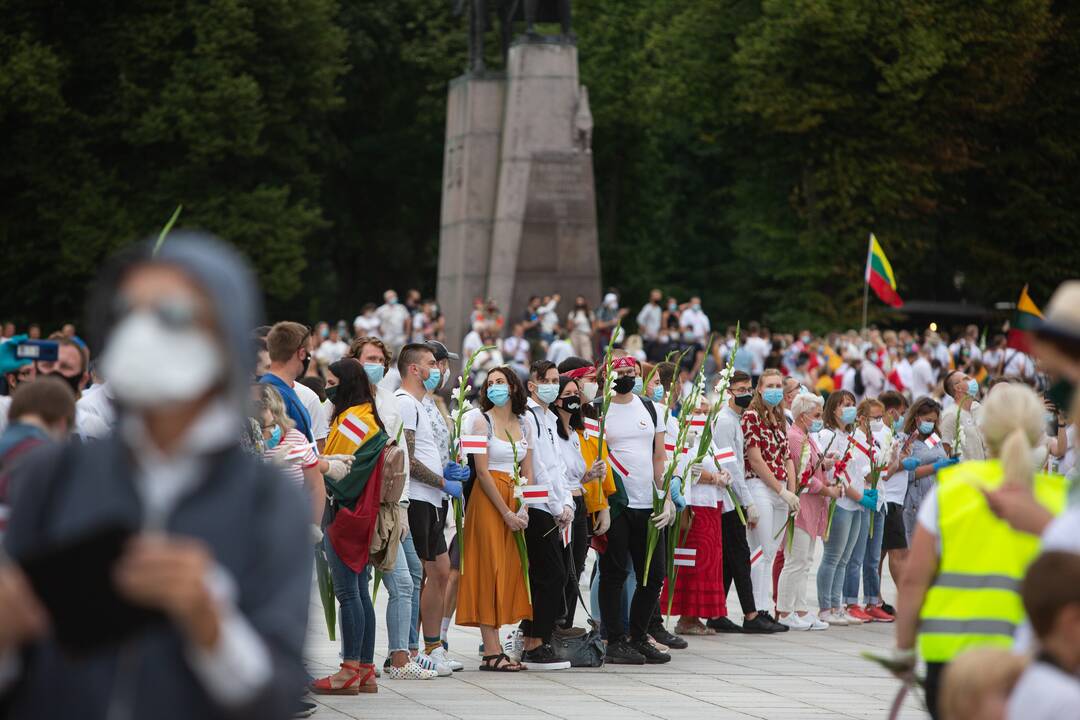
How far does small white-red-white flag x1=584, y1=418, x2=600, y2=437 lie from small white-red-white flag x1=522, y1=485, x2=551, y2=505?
94cm

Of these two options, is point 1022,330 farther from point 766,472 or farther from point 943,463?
point 943,463

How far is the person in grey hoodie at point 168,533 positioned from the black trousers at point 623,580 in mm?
9298

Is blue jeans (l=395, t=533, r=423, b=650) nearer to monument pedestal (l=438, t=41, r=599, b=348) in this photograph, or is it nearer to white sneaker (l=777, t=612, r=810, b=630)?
white sneaker (l=777, t=612, r=810, b=630)

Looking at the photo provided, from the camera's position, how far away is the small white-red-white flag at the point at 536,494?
1138 cm

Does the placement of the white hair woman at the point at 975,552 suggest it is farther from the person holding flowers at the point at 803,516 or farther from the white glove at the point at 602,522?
the person holding flowers at the point at 803,516

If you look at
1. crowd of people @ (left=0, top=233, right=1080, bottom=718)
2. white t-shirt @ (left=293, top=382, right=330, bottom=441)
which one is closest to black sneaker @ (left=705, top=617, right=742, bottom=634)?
crowd of people @ (left=0, top=233, right=1080, bottom=718)

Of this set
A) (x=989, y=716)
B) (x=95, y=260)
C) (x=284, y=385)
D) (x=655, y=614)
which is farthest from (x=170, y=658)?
(x=95, y=260)

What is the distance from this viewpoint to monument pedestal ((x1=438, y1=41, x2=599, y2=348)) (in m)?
32.1

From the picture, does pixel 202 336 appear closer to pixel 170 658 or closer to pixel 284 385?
pixel 170 658

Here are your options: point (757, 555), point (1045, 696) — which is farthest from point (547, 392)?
point (1045, 696)

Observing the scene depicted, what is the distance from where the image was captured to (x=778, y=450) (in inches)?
548

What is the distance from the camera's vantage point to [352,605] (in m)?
9.99

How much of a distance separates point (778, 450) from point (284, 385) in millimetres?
5586

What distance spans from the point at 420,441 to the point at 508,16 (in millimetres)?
23998
